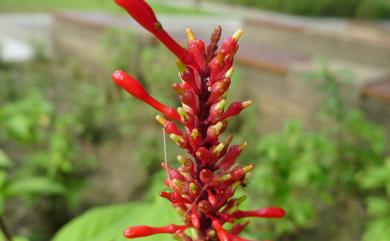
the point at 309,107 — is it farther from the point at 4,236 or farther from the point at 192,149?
the point at 192,149

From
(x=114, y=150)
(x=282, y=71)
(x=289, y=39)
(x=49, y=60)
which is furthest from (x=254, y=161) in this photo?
(x=49, y=60)

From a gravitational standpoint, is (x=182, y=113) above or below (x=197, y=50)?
below

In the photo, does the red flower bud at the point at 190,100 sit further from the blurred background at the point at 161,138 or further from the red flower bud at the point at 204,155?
the blurred background at the point at 161,138

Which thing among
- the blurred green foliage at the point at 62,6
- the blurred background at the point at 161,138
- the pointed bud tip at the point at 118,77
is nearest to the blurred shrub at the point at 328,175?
the blurred background at the point at 161,138

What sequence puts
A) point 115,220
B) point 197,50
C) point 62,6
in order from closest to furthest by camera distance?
point 197,50
point 115,220
point 62,6

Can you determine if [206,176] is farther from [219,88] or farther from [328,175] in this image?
[328,175]

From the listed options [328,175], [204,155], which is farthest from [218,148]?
[328,175]

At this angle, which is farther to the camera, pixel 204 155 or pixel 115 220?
pixel 115 220
